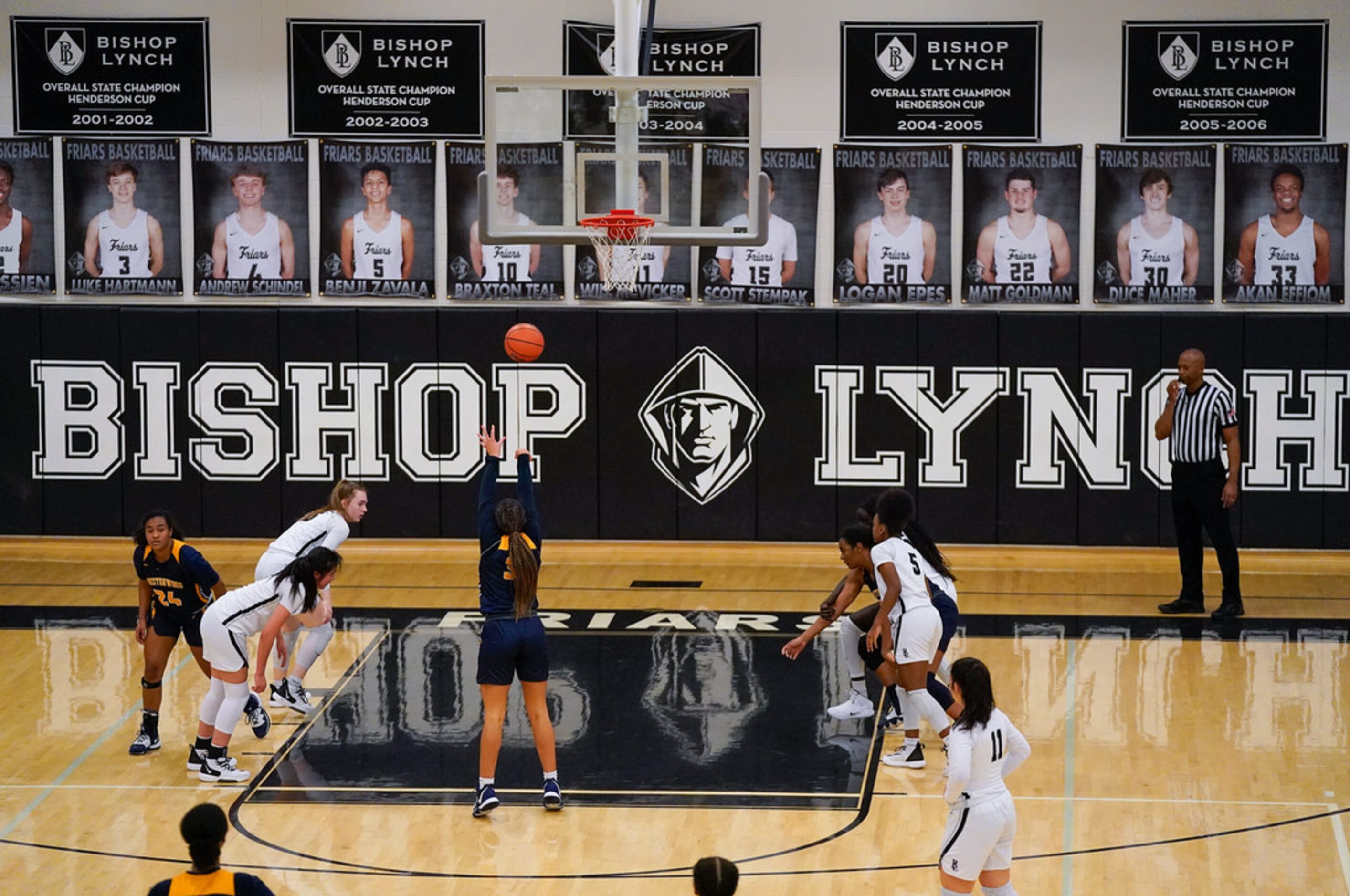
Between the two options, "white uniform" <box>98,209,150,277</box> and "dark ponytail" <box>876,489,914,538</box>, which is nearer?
"dark ponytail" <box>876,489,914,538</box>

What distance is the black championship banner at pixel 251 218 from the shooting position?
15.7 metres

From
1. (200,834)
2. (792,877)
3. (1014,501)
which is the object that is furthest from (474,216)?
(200,834)

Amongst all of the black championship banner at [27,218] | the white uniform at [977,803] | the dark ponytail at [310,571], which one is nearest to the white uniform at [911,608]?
the white uniform at [977,803]

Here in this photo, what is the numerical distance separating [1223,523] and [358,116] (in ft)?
27.5

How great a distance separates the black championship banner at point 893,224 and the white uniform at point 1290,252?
108 inches

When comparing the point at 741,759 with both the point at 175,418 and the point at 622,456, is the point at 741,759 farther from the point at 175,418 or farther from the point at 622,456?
the point at 175,418

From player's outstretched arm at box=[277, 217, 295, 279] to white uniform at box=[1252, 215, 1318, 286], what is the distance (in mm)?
8764

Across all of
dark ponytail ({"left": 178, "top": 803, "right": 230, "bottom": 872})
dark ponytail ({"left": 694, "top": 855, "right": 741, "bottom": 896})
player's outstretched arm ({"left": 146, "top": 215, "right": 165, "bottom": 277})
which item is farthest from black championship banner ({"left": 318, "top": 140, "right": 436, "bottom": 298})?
dark ponytail ({"left": 694, "top": 855, "right": 741, "bottom": 896})

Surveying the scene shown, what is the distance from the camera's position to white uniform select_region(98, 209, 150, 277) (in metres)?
15.8

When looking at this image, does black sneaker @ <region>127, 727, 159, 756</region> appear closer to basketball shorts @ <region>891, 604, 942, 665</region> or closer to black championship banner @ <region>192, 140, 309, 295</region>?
basketball shorts @ <region>891, 604, 942, 665</region>

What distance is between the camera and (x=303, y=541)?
392 inches

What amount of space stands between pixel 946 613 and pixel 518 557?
2577 millimetres

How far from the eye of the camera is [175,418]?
51.7 feet

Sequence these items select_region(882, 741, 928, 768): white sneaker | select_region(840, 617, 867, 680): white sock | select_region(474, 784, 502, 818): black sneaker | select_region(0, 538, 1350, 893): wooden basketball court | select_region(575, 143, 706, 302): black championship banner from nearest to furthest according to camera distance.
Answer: select_region(0, 538, 1350, 893): wooden basketball court < select_region(474, 784, 502, 818): black sneaker < select_region(882, 741, 928, 768): white sneaker < select_region(840, 617, 867, 680): white sock < select_region(575, 143, 706, 302): black championship banner
